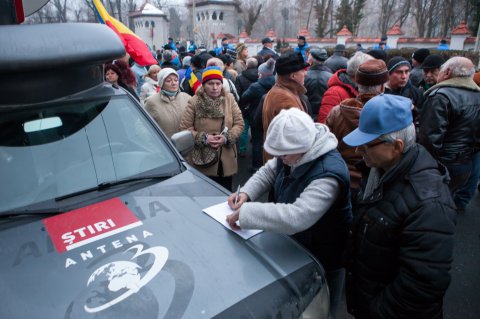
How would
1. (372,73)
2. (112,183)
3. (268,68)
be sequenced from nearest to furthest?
(112,183) < (372,73) < (268,68)

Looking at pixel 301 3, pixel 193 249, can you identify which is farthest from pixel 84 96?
pixel 301 3

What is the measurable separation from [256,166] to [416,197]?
465 centimetres

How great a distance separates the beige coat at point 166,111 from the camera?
405 cm

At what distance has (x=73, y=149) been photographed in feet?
7.25

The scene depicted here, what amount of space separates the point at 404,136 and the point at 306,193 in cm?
56

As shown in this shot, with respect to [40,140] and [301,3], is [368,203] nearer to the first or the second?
[40,140]

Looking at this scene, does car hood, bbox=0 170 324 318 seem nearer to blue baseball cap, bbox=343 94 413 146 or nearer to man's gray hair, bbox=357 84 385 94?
blue baseball cap, bbox=343 94 413 146

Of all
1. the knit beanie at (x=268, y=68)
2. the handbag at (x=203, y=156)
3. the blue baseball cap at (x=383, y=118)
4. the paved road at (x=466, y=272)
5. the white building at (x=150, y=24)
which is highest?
the white building at (x=150, y=24)

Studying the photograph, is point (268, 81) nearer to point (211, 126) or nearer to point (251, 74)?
point (251, 74)

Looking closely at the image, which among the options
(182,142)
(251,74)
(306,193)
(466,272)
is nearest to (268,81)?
(251,74)

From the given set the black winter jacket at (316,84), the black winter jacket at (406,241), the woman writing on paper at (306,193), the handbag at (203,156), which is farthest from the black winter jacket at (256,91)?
the black winter jacket at (406,241)

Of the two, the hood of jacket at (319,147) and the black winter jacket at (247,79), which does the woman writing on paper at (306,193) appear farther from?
the black winter jacket at (247,79)

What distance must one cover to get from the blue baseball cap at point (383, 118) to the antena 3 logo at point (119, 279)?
3.71ft

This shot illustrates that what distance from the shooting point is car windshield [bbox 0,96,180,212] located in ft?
6.66
